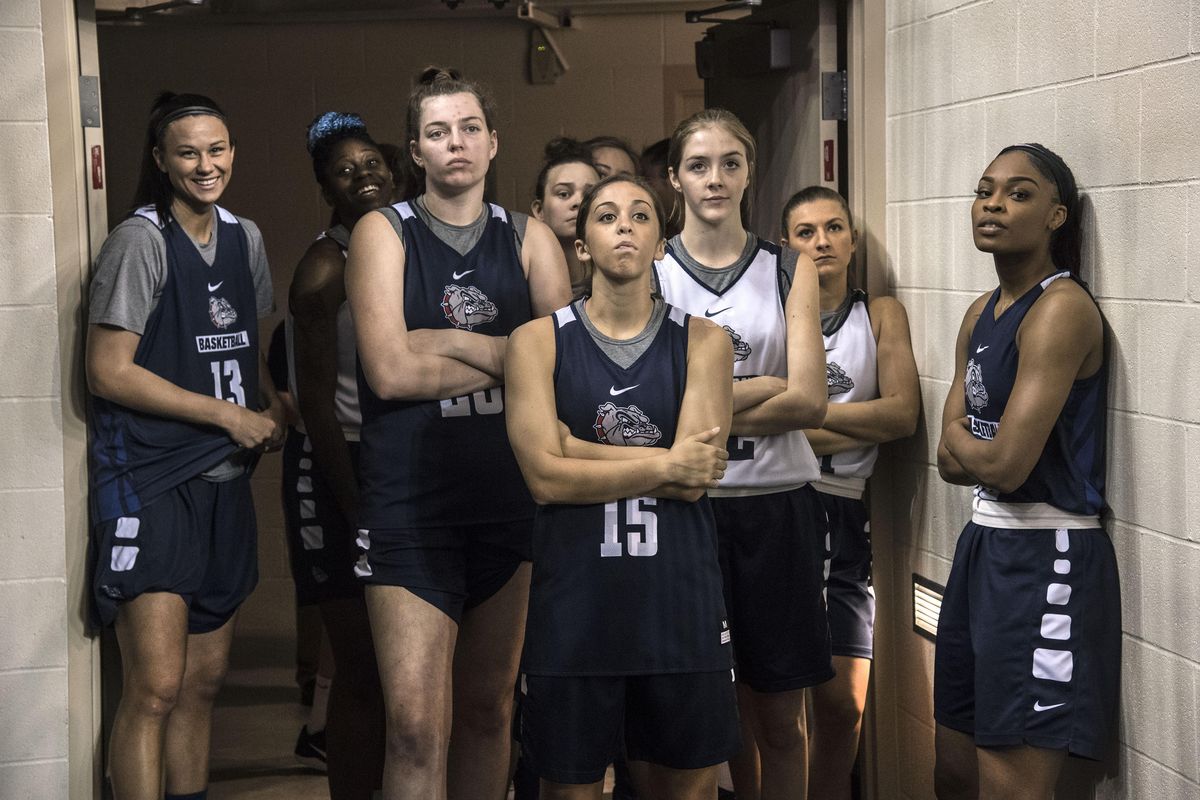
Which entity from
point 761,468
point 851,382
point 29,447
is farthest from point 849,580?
point 29,447

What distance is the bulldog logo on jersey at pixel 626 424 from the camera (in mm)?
2508

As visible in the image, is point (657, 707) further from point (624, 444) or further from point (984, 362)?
point (984, 362)

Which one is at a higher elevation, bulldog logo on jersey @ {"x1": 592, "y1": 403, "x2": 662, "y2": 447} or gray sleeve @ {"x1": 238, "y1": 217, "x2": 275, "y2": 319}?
gray sleeve @ {"x1": 238, "y1": 217, "x2": 275, "y2": 319}

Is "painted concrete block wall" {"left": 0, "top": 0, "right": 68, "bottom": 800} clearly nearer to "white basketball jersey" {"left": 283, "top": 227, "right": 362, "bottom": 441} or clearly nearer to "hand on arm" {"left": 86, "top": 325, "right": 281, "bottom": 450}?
"hand on arm" {"left": 86, "top": 325, "right": 281, "bottom": 450}

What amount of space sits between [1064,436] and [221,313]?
5.88ft

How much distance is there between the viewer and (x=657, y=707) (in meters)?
2.47

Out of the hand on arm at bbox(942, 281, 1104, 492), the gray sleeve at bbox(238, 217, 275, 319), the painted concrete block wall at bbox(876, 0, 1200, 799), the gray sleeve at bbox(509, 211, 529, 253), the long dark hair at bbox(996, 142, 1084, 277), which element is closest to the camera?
the painted concrete block wall at bbox(876, 0, 1200, 799)

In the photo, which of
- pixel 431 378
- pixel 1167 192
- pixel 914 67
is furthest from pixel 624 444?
pixel 914 67

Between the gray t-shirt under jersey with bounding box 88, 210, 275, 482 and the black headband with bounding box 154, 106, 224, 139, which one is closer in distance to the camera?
the gray t-shirt under jersey with bounding box 88, 210, 275, 482

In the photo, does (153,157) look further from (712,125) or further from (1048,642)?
(1048,642)

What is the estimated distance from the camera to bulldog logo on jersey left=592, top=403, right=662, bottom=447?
8.23 ft

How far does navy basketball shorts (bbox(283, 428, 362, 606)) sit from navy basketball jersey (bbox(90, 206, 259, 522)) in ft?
1.40

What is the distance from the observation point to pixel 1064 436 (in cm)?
265

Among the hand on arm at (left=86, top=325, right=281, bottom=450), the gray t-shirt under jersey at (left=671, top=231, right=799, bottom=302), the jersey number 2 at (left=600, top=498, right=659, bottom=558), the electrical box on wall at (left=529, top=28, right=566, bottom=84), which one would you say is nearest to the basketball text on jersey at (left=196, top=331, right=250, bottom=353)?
the hand on arm at (left=86, top=325, right=281, bottom=450)
